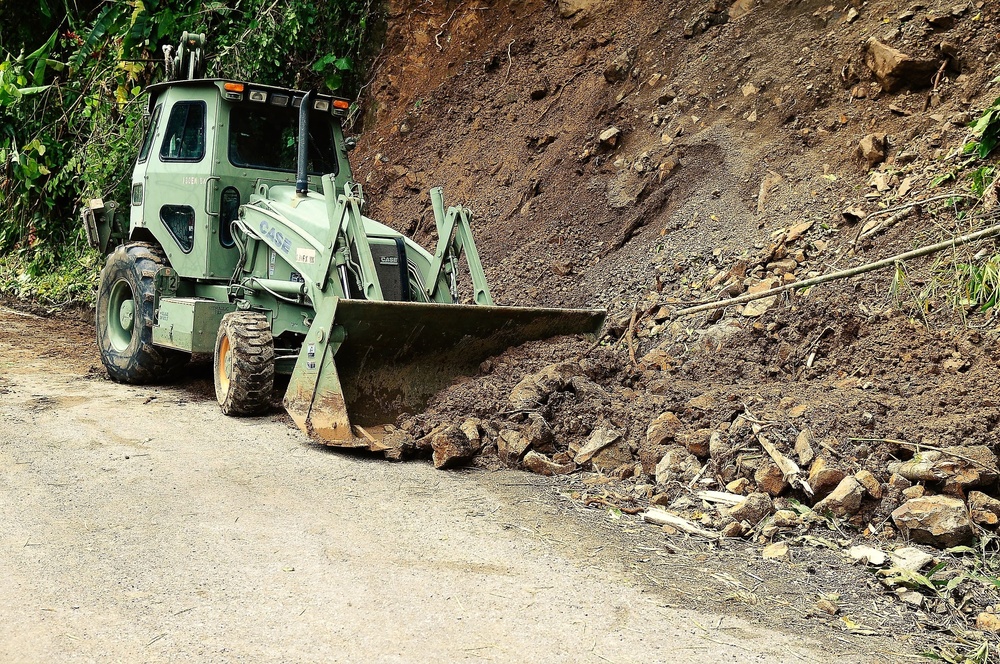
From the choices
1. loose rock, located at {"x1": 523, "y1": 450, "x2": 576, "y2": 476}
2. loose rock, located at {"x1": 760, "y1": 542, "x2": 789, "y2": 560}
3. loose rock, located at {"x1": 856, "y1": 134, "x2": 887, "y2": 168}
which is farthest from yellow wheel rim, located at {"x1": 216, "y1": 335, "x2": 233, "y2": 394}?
loose rock, located at {"x1": 856, "y1": 134, "x2": 887, "y2": 168}

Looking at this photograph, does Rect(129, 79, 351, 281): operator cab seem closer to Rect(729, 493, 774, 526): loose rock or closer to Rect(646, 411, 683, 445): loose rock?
Rect(646, 411, 683, 445): loose rock

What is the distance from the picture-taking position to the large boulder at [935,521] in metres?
4.30

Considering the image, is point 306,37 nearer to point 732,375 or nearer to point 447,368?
point 447,368

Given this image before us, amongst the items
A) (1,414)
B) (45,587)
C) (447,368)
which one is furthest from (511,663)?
(1,414)

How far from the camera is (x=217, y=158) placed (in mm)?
8008

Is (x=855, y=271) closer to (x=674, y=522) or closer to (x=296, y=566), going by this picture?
(x=674, y=522)

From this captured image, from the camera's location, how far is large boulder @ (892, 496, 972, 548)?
4.30 m

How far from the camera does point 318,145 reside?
8.47 meters

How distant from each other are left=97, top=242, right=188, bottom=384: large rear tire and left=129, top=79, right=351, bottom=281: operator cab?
26cm

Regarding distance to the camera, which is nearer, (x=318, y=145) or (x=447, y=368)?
(x=447, y=368)

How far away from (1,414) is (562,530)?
446cm

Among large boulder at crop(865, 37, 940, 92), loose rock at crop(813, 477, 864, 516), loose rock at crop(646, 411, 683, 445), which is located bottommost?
loose rock at crop(813, 477, 864, 516)

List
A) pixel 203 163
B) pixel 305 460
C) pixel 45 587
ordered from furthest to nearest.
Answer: pixel 203 163, pixel 305 460, pixel 45 587

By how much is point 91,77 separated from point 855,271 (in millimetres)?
11890
